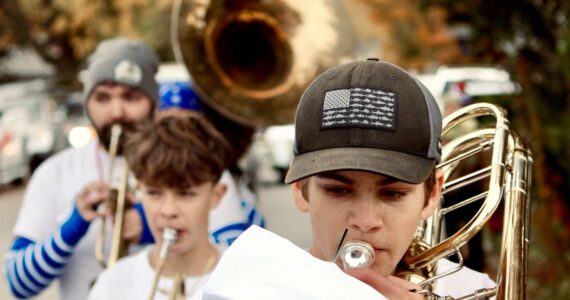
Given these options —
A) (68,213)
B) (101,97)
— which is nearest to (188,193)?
(68,213)

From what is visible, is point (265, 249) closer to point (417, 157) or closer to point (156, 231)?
point (417, 157)

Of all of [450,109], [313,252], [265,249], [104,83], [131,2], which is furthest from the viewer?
[131,2]

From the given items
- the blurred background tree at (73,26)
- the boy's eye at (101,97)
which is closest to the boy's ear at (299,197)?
the boy's eye at (101,97)

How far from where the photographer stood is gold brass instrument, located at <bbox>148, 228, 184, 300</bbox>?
283cm

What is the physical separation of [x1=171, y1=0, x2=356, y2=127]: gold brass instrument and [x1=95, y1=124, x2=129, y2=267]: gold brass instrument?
111 centimetres

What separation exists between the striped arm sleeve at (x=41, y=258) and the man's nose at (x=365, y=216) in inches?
66.2

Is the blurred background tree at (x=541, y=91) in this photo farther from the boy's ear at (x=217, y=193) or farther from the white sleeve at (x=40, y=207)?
the white sleeve at (x=40, y=207)

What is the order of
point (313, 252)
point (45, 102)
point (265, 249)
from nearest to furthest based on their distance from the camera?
1. point (265, 249)
2. point (313, 252)
3. point (45, 102)

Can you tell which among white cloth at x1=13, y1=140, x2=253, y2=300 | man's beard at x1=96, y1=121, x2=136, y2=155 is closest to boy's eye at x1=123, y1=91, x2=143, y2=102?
man's beard at x1=96, y1=121, x2=136, y2=155

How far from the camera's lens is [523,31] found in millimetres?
5578

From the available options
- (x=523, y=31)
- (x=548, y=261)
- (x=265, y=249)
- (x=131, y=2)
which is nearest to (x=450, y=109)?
(x=523, y=31)

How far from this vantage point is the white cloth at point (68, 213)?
3.50m

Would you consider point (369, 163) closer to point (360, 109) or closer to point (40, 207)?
point (360, 109)

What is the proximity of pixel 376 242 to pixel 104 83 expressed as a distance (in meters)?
2.07
